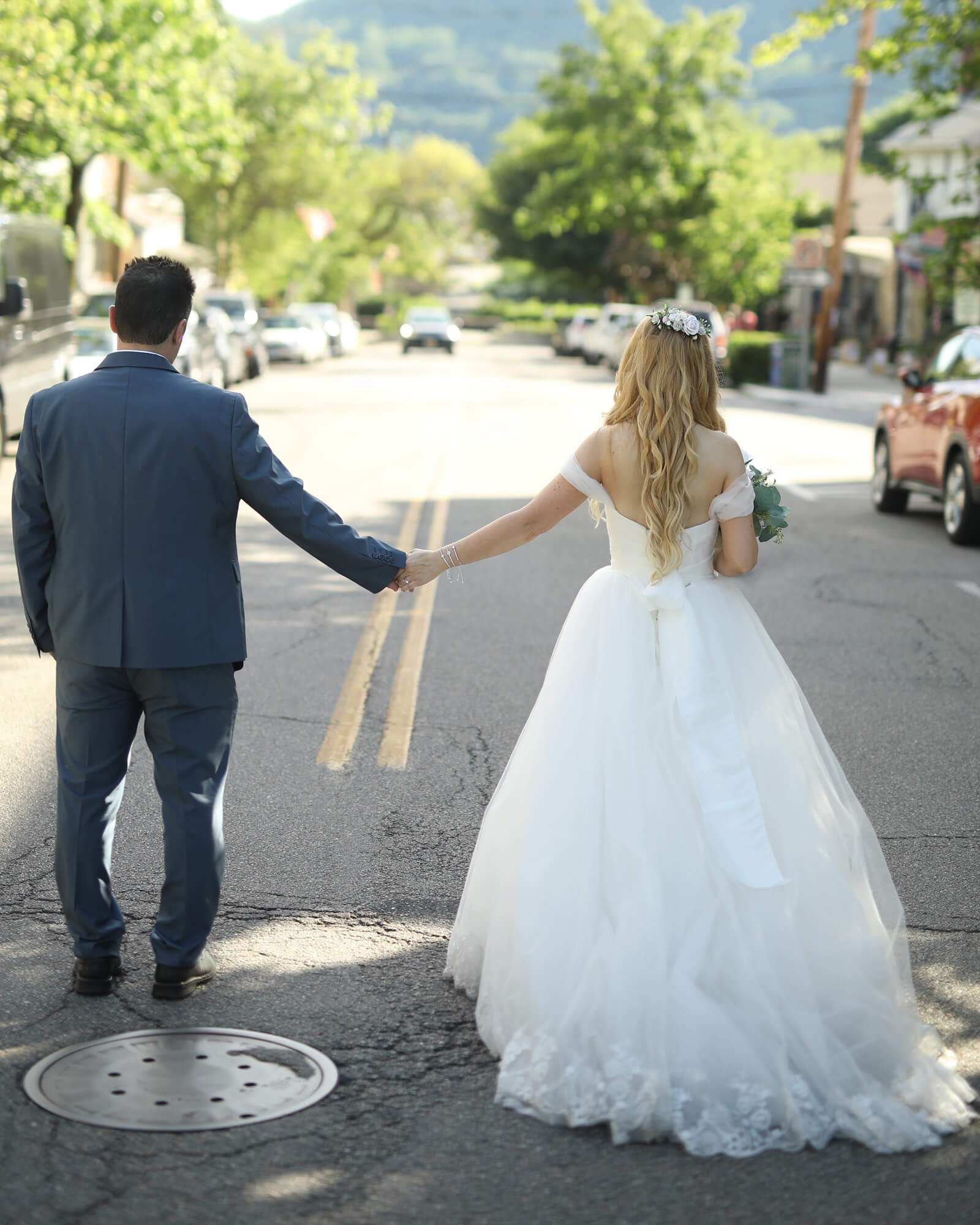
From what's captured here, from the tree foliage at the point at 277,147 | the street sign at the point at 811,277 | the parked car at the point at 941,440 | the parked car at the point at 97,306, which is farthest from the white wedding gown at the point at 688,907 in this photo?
the tree foliage at the point at 277,147

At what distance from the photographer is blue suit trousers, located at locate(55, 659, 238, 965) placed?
3998mm

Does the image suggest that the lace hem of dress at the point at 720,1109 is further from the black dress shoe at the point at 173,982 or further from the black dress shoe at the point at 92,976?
the black dress shoe at the point at 92,976

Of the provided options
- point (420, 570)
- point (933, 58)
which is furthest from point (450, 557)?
point (933, 58)

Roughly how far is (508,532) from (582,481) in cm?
40

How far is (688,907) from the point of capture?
11.8ft

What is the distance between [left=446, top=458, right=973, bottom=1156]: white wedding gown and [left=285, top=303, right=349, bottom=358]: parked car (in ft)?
136

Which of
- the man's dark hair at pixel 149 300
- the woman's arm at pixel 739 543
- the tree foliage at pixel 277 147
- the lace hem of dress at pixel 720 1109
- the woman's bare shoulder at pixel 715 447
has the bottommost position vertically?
the lace hem of dress at pixel 720 1109

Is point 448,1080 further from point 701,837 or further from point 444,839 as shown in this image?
point 444,839

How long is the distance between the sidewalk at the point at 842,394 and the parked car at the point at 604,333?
6.30 meters

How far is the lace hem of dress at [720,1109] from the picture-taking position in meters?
3.33

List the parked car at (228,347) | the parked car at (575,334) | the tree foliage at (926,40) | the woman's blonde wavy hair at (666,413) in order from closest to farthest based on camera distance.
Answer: the woman's blonde wavy hair at (666,413) → the tree foliage at (926,40) → the parked car at (228,347) → the parked car at (575,334)

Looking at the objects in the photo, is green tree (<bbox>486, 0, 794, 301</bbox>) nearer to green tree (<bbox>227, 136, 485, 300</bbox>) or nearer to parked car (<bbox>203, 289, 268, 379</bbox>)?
green tree (<bbox>227, 136, 485, 300</bbox>)

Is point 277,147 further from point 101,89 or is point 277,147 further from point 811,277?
point 101,89

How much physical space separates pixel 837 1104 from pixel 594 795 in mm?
927
